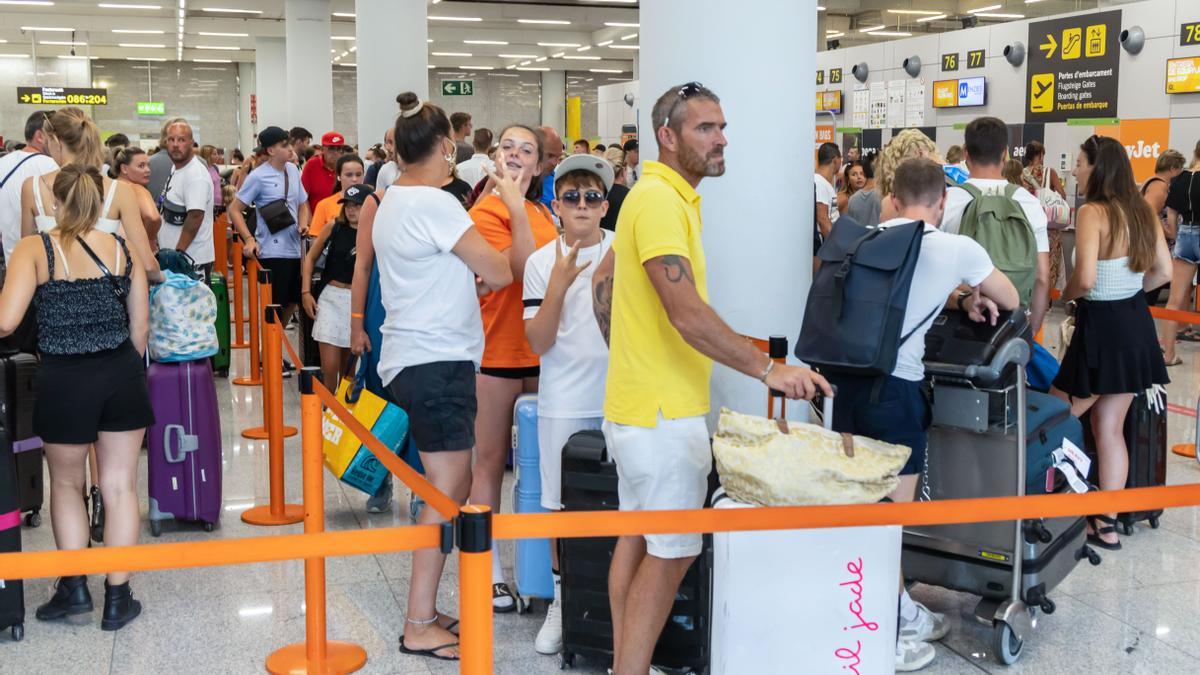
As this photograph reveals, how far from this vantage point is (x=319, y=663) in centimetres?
352

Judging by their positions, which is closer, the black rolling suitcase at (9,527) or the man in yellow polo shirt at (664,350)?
the man in yellow polo shirt at (664,350)

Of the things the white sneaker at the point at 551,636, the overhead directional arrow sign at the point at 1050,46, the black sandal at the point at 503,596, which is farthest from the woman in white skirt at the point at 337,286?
the overhead directional arrow sign at the point at 1050,46

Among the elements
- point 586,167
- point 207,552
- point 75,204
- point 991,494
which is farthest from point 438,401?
point 991,494

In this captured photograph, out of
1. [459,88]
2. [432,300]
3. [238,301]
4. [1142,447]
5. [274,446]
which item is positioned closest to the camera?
[432,300]

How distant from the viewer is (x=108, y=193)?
445cm

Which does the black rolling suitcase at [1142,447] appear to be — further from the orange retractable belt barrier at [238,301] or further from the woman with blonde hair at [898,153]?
the orange retractable belt barrier at [238,301]

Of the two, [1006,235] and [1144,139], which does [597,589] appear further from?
[1144,139]

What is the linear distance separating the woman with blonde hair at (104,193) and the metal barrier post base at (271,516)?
3.77ft

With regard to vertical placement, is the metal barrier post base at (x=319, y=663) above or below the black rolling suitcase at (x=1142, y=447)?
below

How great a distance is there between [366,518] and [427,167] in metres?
2.26

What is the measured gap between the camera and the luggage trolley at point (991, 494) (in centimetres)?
361

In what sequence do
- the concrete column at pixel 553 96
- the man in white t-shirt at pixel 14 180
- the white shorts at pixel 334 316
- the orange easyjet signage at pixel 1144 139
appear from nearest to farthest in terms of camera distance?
the man in white t-shirt at pixel 14 180 → the white shorts at pixel 334 316 → the orange easyjet signage at pixel 1144 139 → the concrete column at pixel 553 96

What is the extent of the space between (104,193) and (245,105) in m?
35.3

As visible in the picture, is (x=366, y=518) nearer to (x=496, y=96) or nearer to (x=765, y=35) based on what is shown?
(x=765, y=35)
